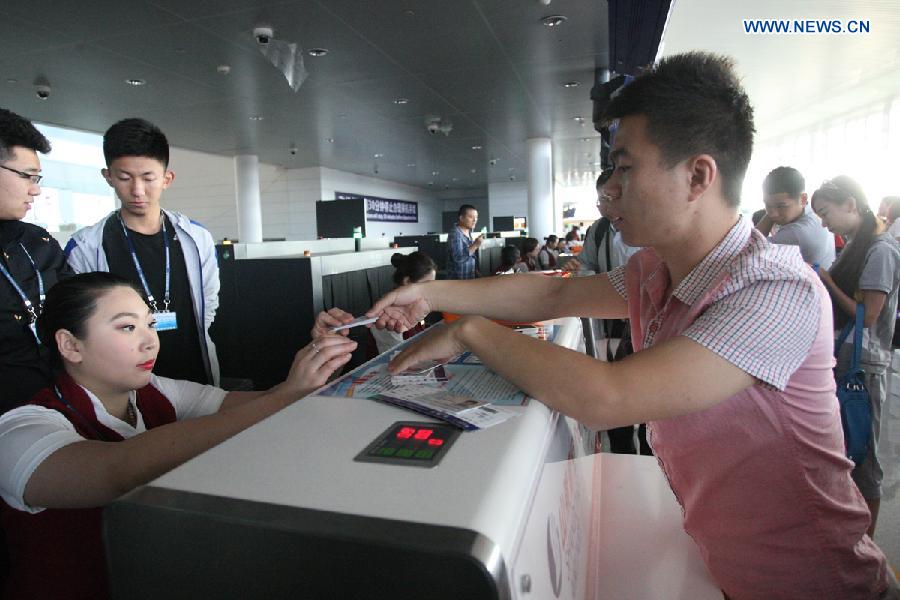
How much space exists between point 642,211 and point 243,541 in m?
0.82

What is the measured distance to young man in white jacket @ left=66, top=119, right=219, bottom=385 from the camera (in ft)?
6.64

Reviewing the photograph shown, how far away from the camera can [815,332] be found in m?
0.84

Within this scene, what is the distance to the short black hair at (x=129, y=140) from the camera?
1991mm

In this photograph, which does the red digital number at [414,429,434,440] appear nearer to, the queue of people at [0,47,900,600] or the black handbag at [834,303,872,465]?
the queue of people at [0,47,900,600]

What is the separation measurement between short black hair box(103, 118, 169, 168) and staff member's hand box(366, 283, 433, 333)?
1.27 m

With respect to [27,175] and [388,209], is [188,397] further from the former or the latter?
[388,209]

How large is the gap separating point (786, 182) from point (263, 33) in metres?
5.05

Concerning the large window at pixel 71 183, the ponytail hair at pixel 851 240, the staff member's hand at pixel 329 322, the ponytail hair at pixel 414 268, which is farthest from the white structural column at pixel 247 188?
the staff member's hand at pixel 329 322

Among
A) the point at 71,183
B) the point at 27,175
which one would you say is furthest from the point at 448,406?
the point at 71,183

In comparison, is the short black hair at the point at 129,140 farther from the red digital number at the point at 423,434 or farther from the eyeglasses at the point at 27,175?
the red digital number at the point at 423,434

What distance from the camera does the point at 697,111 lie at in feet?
3.01

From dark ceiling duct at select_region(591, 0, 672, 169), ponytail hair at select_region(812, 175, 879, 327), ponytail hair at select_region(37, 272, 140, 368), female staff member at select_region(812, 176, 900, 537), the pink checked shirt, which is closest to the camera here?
the pink checked shirt

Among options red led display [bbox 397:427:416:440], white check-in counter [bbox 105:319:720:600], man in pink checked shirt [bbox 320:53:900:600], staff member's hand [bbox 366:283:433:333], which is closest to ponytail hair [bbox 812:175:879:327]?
man in pink checked shirt [bbox 320:53:900:600]

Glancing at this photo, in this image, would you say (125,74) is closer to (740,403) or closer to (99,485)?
(99,485)
